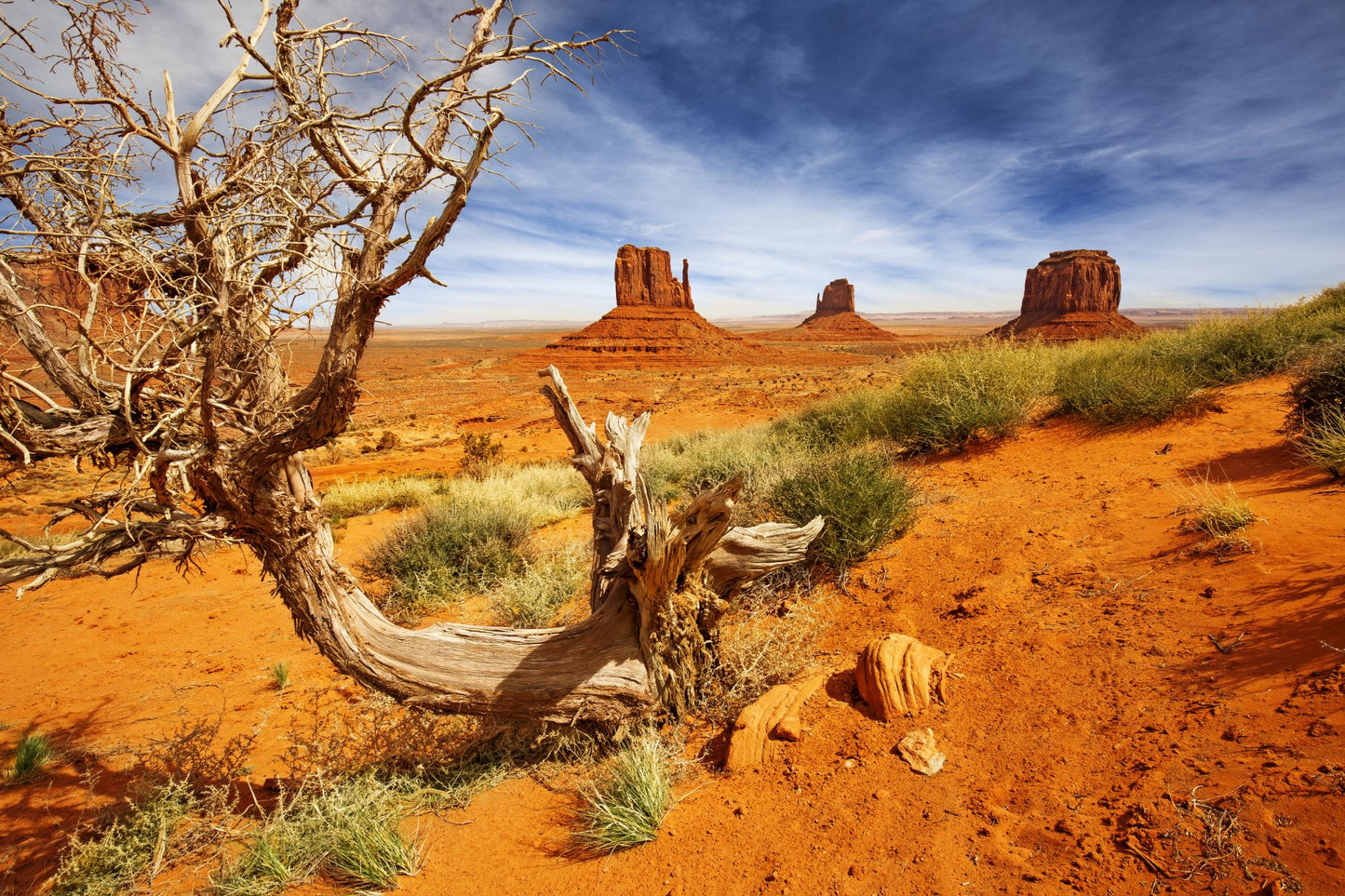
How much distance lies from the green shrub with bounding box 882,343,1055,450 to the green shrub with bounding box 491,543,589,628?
5067 mm

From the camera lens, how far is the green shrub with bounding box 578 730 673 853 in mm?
2596

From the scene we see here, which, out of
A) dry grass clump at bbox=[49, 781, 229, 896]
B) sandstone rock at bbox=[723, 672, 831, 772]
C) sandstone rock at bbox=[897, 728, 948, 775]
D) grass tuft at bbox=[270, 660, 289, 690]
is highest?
sandstone rock at bbox=[897, 728, 948, 775]

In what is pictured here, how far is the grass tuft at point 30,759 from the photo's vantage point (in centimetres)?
362

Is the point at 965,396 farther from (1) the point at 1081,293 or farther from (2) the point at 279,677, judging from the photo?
(1) the point at 1081,293

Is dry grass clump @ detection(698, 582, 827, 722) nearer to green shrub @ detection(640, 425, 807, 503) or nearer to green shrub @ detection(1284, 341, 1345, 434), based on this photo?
green shrub @ detection(640, 425, 807, 503)

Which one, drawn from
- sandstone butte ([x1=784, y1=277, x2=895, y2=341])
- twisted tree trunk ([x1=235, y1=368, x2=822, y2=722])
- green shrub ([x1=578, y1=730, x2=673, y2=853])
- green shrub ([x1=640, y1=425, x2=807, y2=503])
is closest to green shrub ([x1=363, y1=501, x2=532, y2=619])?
green shrub ([x1=640, y1=425, x2=807, y2=503])

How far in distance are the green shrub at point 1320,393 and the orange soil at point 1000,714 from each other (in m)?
0.30

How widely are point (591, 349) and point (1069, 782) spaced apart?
2066 inches

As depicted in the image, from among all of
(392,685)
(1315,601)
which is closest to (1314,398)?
(1315,601)

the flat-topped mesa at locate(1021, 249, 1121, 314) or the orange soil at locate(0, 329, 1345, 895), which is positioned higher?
the flat-topped mesa at locate(1021, 249, 1121, 314)

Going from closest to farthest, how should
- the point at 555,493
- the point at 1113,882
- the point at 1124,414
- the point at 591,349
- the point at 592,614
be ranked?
the point at 1113,882 < the point at 592,614 < the point at 1124,414 < the point at 555,493 < the point at 591,349

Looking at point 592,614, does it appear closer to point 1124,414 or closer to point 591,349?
point 1124,414

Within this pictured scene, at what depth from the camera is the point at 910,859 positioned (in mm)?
2205

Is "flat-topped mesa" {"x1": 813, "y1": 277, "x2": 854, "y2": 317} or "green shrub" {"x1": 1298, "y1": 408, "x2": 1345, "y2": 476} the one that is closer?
"green shrub" {"x1": 1298, "y1": 408, "x2": 1345, "y2": 476}
